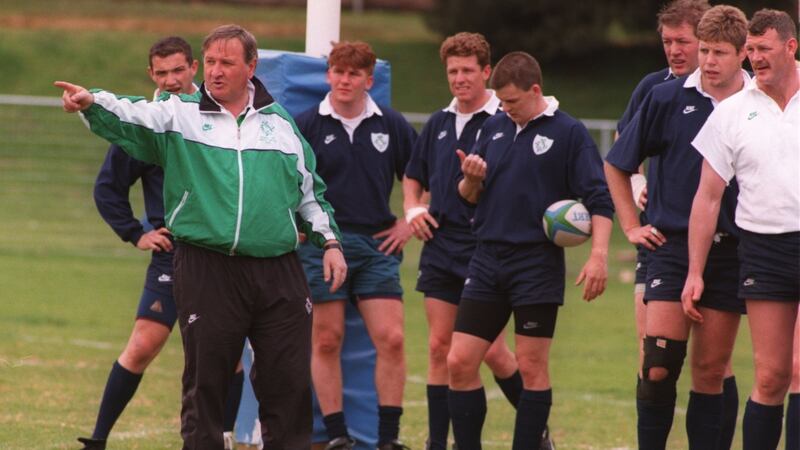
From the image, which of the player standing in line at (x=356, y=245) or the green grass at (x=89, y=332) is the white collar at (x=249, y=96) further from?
the green grass at (x=89, y=332)

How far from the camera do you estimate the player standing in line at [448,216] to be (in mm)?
7855

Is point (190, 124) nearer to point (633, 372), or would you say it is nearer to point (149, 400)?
point (149, 400)

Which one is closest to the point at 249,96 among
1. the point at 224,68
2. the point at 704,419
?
the point at 224,68

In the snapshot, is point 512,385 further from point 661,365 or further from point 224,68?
point 224,68

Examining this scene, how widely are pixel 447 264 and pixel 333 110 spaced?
43.6 inches

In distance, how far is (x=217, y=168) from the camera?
20.1 feet

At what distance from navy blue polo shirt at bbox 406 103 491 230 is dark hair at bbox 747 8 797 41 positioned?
2.04m

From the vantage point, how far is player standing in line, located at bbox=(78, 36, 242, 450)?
25.4 ft

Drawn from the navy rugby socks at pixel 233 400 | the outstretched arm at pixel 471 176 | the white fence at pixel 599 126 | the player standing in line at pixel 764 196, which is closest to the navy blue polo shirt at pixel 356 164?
the outstretched arm at pixel 471 176

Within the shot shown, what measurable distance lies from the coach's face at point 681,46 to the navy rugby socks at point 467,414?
1.88 m

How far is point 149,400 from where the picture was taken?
31.7 feet

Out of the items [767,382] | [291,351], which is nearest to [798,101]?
[767,382]

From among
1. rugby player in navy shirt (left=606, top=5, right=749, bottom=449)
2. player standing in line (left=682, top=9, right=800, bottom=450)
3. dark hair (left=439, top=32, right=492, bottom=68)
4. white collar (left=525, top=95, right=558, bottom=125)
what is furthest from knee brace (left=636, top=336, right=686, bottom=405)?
dark hair (left=439, top=32, right=492, bottom=68)

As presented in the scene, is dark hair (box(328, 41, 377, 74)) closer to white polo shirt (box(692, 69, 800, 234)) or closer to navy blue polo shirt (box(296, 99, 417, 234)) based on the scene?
navy blue polo shirt (box(296, 99, 417, 234))
